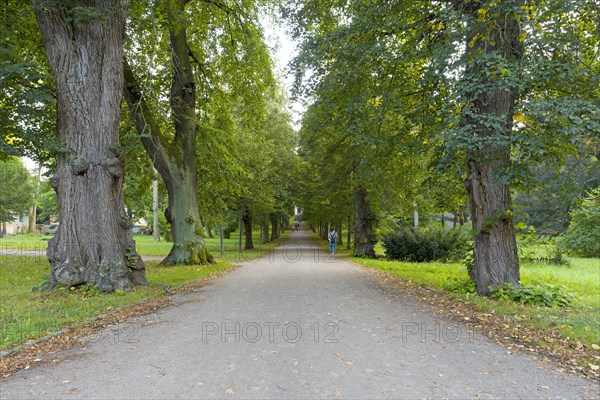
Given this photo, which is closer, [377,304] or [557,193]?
[557,193]

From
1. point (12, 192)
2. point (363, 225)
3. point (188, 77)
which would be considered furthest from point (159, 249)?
point (12, 192)

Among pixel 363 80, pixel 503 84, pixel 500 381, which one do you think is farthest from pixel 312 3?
pixel 500 381

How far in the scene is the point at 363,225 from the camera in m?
24.3

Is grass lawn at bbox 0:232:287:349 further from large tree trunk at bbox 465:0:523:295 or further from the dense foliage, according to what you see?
the dense foliage

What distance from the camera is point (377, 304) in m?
8.34

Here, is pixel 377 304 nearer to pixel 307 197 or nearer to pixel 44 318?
pixel 44 318

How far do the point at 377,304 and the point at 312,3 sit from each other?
7.96 m

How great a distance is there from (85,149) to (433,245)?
17388 millimetres

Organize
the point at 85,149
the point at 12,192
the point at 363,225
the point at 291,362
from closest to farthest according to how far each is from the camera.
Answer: the point at 291,362 < the point at 85,149 < the point at 363,225 < the point at 12,192

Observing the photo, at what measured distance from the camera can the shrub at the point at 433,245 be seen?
21.6 metres

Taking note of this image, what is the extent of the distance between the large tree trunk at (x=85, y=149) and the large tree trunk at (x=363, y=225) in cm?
1662

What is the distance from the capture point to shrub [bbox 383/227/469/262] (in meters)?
21.6

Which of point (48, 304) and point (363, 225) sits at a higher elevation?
point (363, 225)

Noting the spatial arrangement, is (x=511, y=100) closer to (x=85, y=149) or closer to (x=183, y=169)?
(x=85, y=149)
